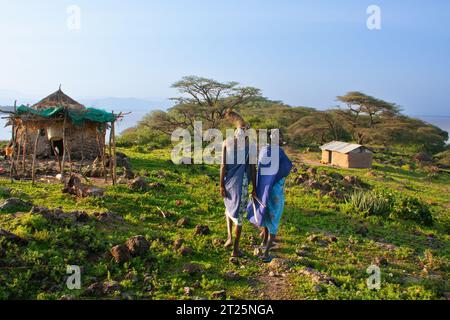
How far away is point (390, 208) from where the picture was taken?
8.59 meters

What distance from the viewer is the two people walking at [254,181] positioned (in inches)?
209

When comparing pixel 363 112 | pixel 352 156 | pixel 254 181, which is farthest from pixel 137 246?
pixel 363 112

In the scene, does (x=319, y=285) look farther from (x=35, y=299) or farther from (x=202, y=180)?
(x=202, y=180)

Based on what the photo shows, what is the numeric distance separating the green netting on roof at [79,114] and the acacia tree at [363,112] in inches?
740

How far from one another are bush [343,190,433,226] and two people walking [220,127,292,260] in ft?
11.5

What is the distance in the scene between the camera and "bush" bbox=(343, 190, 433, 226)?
835cm

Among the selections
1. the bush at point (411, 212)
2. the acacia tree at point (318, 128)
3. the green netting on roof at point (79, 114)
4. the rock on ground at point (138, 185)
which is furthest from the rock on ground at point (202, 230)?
the acacia tree at point (318, 128)

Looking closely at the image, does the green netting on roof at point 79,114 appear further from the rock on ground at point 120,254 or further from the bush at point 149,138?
the bush at point 149,138

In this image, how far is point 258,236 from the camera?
6.48m

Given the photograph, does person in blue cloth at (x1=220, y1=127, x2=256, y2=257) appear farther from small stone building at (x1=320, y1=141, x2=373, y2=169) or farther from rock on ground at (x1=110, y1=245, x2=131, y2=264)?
small stone building at (x1=320, y1=141, x2=373, y2=169)

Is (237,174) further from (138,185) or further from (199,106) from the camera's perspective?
(199,106)

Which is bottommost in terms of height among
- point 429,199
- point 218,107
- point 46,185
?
point 429,199
